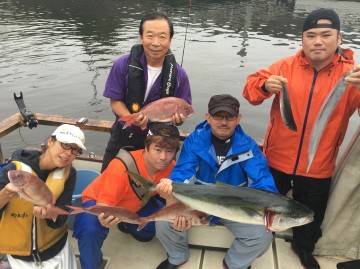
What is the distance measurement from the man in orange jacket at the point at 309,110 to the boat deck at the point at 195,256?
0.20m

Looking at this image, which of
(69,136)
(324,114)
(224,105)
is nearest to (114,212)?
(69,136)

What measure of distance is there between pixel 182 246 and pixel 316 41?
2.55m

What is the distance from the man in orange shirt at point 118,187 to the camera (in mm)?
3346

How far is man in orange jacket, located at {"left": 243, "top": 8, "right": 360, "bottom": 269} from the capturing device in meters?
3.21

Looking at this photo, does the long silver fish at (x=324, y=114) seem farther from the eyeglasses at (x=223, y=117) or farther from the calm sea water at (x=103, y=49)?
the calm sea water at (x=103, y=49)

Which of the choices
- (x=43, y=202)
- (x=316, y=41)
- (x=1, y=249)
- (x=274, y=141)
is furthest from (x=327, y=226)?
(x=1, y=249)

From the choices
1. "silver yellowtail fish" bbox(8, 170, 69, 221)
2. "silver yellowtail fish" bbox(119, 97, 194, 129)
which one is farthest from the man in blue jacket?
"silver yellowtail fish" bbox(8, 170, 69, 221)

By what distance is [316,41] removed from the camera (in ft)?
10.4

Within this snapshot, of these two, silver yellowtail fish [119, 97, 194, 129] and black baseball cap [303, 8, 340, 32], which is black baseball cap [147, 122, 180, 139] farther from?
black baseball cap [303, 8, 340, 32]

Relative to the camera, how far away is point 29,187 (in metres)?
2.49

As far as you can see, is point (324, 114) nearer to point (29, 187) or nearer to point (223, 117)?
point (223, 117)

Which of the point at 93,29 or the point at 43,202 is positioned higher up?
the point at 43,202

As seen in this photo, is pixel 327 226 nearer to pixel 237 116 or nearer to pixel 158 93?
pixel 237 116

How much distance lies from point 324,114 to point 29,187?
2.61 m
